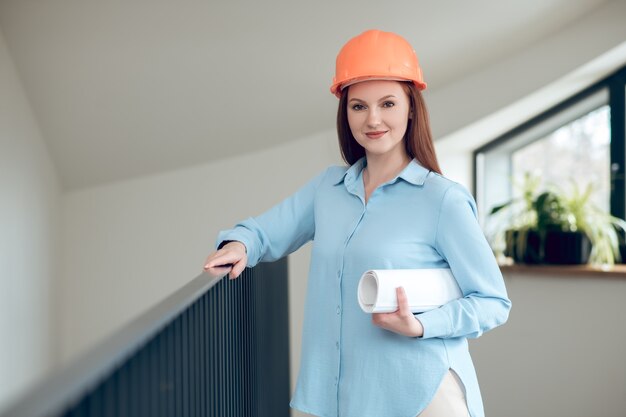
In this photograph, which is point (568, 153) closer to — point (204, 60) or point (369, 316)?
point (204, 60)

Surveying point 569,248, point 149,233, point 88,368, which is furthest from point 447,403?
point 149,233

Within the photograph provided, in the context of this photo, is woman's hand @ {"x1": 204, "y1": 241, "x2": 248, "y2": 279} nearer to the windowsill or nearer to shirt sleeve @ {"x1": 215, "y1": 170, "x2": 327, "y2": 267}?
shirt sleeve @ {"x1": 215, "y1": 170, "x2": 327, "y2": 267}

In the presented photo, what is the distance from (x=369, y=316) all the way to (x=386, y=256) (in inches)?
5.6

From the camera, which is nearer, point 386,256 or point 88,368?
point 88,368

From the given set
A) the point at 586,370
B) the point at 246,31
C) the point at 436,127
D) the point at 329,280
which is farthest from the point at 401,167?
the point at 586,370

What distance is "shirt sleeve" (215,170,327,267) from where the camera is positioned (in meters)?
1.98

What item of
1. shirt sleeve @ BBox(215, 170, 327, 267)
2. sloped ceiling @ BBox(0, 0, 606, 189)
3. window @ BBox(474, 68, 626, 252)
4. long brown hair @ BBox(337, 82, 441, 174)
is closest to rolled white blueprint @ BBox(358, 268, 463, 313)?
long brown hair @ BBox(337, 82, 441, 174)

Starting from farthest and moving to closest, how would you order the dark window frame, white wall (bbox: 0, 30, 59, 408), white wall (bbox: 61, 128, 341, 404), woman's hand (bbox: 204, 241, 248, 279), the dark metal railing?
1. white wall (bbox: 61, 128, 341, 404)
2. the dark window frame
3. white wall (bbox: 0, 30, 59, 408)
4. woman's hand (bbox: 204, 241, 248, 279)
5. the dark metal railing

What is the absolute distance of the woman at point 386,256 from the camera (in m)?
1.65

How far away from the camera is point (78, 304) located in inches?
180

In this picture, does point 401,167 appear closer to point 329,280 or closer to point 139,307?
point 329,280

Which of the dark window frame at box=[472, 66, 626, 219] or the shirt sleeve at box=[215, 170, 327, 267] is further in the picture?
the dark window frame at box=[472, 66, 626, 219]

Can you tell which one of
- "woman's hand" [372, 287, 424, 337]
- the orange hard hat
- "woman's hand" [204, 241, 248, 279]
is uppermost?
the orange hard hat

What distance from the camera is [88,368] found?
788 mm
